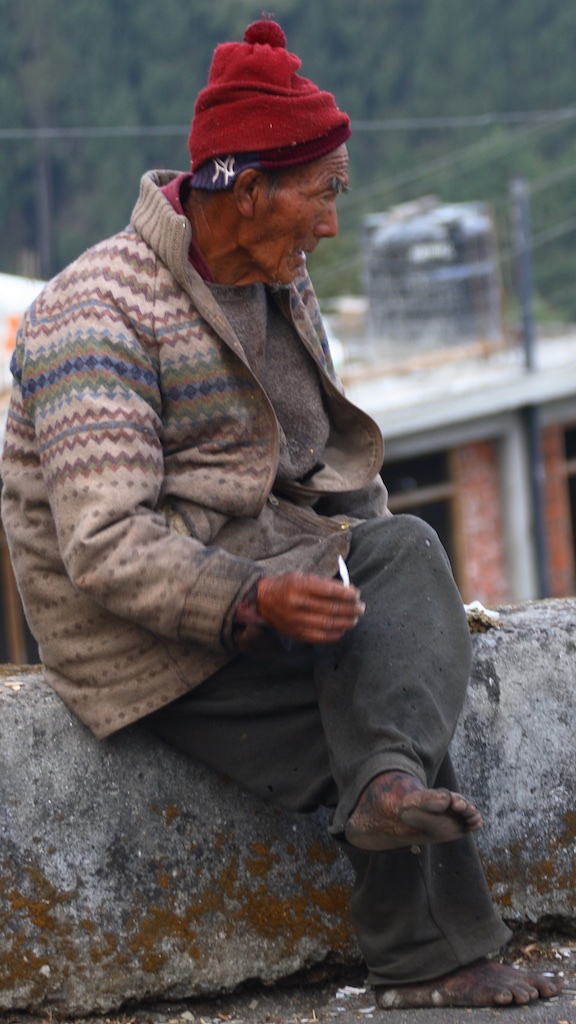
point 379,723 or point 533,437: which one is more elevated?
point 379,723

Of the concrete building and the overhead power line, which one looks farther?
the concrete building

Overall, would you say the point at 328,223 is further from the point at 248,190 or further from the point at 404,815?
the point at 404,815

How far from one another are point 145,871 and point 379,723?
55 cm

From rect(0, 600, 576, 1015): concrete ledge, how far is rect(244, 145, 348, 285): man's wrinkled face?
83cm

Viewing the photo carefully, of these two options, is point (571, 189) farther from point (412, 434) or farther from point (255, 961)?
point (255, 961)

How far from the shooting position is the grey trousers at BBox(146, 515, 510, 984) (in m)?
2.18

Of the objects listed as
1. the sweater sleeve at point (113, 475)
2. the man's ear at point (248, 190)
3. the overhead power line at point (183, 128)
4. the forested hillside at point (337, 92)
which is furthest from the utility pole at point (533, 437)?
the forested hillside at point (337, 92)

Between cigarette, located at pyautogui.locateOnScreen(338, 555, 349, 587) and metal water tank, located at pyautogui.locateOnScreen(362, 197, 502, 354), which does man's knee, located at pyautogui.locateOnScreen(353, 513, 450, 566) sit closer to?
cigarette, located at pyautogui.locateOnScreen(338, 555, 349, 587)

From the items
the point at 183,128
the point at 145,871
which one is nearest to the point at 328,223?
the point at 145,871

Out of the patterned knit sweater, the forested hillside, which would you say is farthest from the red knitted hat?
the forested hillside

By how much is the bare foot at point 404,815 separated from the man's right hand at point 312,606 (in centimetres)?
22

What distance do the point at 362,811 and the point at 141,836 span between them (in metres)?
0.52

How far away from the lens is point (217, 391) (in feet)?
7.61

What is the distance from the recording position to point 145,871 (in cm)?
242
